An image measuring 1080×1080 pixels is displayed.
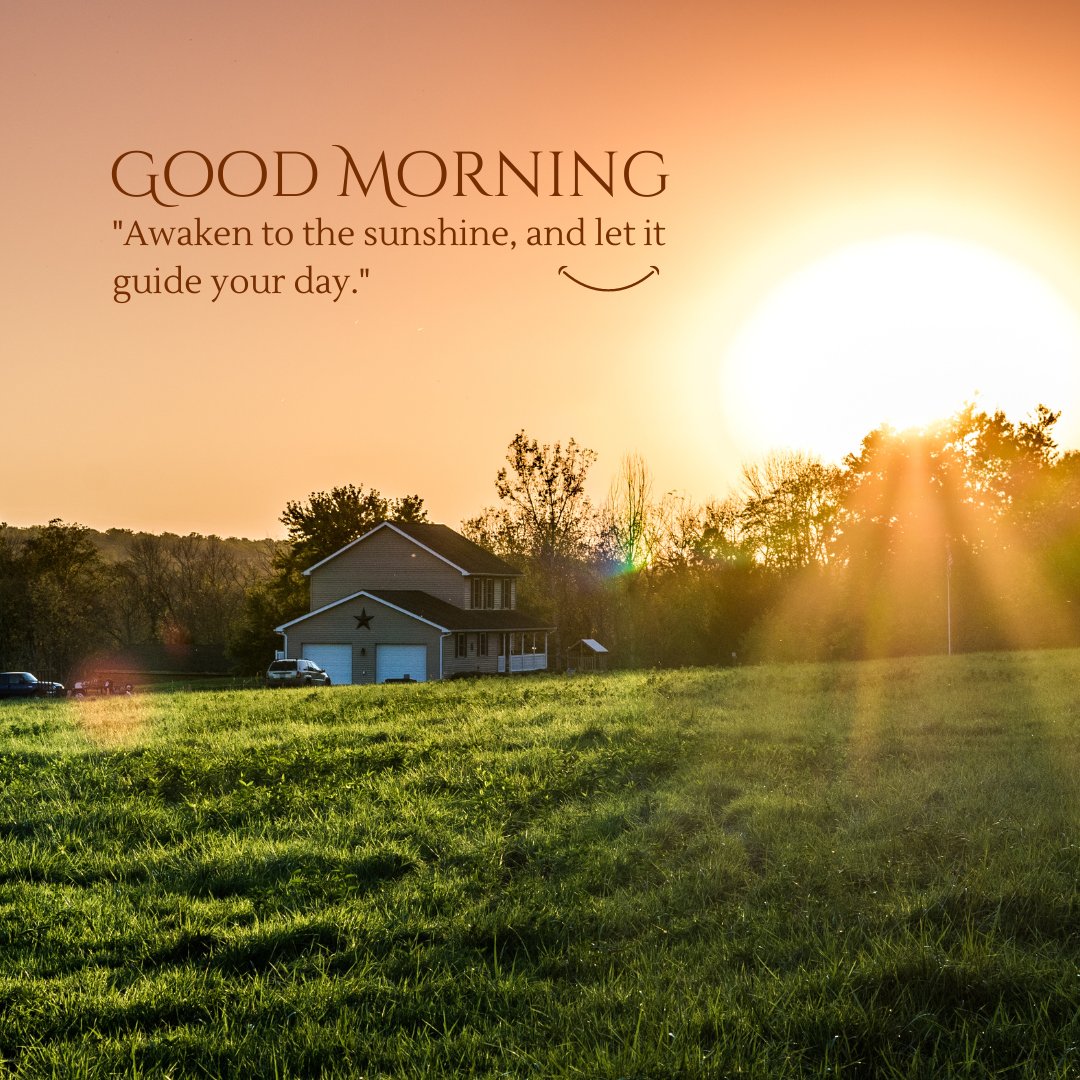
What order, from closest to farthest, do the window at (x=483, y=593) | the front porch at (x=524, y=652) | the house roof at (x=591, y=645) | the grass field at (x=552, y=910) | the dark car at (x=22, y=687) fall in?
the grass field at (x=552, y=910) → the dark car at (x=22, y=687) → the window at (x=483, y=593) → the front porch at (x=524, y=652) → the house roof at (x=591, y=645)

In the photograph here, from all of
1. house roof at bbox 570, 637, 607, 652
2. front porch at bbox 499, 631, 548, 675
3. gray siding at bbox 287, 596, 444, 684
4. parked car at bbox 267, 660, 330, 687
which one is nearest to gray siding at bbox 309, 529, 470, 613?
front porch at bbox 499, 631, 548, 675

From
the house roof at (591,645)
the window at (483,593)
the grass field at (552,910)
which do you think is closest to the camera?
the grass field at (552,910)

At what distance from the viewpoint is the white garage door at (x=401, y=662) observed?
52.5m

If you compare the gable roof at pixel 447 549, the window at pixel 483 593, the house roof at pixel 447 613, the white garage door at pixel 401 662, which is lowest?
the white garage door at pixel 401 662

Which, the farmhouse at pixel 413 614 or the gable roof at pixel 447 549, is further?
the gable roof at pixel 447 549

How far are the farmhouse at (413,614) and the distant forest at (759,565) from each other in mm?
6072

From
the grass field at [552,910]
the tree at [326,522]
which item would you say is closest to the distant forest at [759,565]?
the tree at [326,522]

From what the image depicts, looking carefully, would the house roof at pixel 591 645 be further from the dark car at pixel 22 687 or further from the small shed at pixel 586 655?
the dark car at pixel 22 687

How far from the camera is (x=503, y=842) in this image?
9.67 meters

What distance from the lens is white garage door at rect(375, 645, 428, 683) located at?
52.5 m

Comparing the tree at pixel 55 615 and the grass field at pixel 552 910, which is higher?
the tree at pixel 55 615

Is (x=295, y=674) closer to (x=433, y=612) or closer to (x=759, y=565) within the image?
(x=433, y=612)

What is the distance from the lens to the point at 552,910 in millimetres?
7645

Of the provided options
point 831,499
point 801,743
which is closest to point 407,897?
point 801,743
